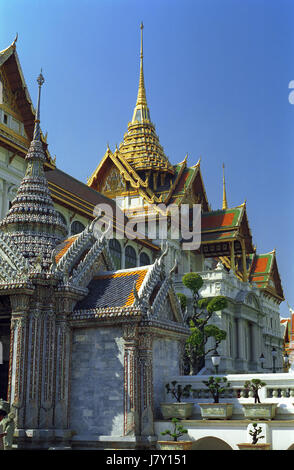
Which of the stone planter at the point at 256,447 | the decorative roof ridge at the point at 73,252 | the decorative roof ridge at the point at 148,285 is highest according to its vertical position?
the decorative roof ridge at the point at 73,252

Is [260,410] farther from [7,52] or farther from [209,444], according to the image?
[7,52]

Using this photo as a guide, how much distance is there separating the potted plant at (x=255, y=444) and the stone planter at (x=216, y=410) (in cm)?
83

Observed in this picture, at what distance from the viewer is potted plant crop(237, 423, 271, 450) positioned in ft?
40.2

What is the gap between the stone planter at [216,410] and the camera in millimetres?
13719

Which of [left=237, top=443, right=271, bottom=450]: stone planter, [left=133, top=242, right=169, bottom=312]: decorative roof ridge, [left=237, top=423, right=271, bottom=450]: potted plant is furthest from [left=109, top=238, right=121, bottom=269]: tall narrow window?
[left=237, top=443, right=271, bottom=450]: stone planter

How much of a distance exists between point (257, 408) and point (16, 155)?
74.6 ft

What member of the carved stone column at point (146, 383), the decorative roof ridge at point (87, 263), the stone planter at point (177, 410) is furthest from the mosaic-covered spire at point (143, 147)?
the stone planter at point (177, 410)

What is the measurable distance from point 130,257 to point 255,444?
33554 millimetres

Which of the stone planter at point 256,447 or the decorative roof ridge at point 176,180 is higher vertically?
the decorative roof ridge at point 176,180

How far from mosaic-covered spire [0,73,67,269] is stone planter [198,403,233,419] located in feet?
17.4

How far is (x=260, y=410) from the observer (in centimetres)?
1330

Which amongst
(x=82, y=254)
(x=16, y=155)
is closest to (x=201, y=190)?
(x=16, y=155)

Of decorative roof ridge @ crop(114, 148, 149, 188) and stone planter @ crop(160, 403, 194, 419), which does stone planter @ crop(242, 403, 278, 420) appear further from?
decorative roof ridge @ crop(114, 148, 149, 188)

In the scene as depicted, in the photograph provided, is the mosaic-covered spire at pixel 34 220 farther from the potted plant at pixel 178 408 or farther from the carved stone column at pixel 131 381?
the potted plant at pixel 178 408
